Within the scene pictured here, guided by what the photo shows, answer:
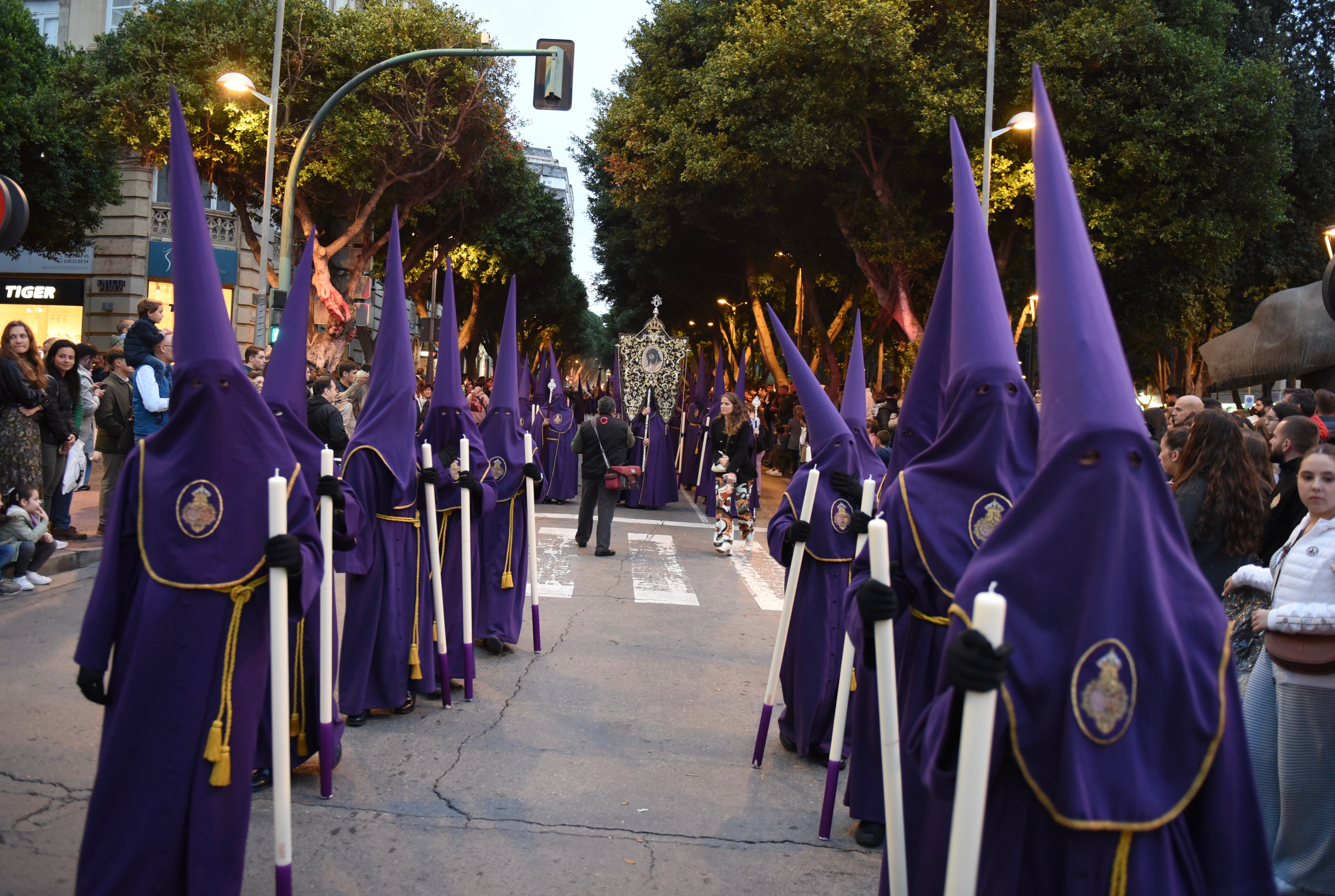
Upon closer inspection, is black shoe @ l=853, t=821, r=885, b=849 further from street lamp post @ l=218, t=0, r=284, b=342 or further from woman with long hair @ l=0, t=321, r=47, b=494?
street lamp post @ l=218, t=0, r=284, b=342

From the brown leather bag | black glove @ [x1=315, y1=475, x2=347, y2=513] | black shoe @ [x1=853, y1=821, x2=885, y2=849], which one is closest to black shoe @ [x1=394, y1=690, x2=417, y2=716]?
black glove @ [x1=315, y1=475, x2=347, y2=513]

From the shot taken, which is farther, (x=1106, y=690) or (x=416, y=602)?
(x=416, y=602)

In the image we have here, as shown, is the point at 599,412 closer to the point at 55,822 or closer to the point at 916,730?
the point at 55,822

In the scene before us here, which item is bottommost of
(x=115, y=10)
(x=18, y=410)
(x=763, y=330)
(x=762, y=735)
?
(x=762, y=735)

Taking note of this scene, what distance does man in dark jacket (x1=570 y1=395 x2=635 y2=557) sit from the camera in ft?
41.5

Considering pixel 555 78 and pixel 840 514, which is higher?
pixel 555 78

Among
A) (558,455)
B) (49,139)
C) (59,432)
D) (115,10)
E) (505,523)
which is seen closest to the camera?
(505,523)

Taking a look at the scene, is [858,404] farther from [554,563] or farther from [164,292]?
[164,292]

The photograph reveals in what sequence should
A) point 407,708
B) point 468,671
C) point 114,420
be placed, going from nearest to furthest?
point 407,708, point 468,671, point 114,420

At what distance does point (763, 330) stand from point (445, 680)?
982 inches

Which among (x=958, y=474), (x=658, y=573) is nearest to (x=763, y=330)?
(x=658, y=573)

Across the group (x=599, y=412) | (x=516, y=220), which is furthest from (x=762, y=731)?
(x=516, y=220)

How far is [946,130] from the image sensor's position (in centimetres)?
1836

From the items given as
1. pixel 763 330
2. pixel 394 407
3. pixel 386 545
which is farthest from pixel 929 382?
pixel 763 330
